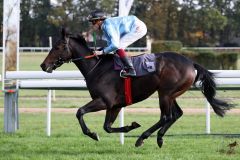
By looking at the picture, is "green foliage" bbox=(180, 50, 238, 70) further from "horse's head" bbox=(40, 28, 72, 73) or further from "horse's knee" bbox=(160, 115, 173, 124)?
"horse's head" bbox=(40, 28, 72, 73)

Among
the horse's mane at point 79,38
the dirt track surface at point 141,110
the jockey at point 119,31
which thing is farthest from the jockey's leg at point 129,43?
the dirt track surface at point 141,110

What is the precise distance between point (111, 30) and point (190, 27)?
51772 mm

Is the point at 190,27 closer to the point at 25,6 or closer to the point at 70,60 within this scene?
the point at 25,6

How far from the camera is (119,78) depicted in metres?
7.50

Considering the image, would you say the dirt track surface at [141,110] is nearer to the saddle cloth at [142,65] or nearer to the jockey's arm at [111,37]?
the saddle cloth at [142,65]

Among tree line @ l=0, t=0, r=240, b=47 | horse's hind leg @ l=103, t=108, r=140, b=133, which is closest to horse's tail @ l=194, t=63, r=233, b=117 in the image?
horse's hind leg @ l=103, t=108, r=140, b=133

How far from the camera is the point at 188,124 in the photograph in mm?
11766

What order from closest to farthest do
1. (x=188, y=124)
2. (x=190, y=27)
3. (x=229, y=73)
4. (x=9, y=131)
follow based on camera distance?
(x=229, y=73) < (x=9, y=131) < (x=188, y=124) < (x=190, y=27)

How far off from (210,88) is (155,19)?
151ft

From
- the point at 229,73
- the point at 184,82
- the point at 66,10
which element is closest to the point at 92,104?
the point at 184,82

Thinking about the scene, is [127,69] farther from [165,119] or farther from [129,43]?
[165,119]

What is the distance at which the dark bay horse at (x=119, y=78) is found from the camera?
7.45 metres

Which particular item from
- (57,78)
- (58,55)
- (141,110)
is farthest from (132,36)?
(141,110)

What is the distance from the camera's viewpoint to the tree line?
51.0m
